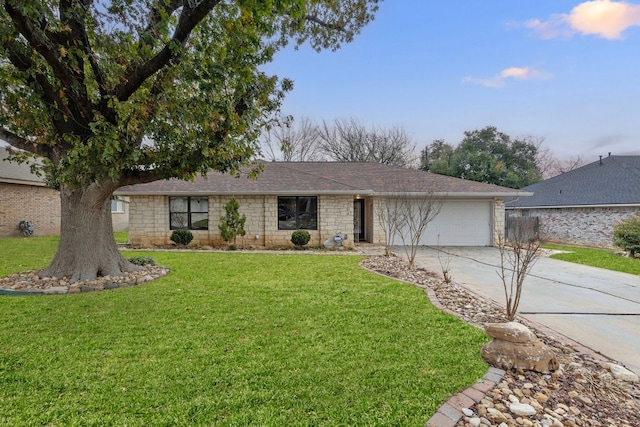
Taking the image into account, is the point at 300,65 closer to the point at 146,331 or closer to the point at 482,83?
the point at 482,83

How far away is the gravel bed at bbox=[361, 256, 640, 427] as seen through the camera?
→ 7.61ft

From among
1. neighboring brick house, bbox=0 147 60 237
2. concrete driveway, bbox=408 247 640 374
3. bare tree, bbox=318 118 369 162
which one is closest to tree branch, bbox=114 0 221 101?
concrete driveway, bbox=408 247 640 374

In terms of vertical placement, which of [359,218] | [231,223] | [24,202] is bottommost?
[231,223]

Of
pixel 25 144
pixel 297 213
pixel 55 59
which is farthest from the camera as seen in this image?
pixel 297 213

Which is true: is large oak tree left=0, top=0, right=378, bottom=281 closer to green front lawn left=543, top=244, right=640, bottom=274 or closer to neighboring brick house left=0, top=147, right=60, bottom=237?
green front lawn left=543, top=244, right=640, bottom=274

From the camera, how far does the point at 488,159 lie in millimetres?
23625

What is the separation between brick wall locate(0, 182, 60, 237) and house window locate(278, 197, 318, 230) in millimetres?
14453

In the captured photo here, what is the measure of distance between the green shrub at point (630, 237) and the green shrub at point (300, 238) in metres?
11.4

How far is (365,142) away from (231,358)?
2814 cm

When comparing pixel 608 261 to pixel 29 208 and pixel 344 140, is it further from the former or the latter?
pixel 29 208

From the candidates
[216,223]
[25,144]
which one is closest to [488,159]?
[216,223]

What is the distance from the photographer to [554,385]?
278 cm

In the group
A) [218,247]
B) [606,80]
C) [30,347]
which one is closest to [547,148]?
[606,80]

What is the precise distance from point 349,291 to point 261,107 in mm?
3917
